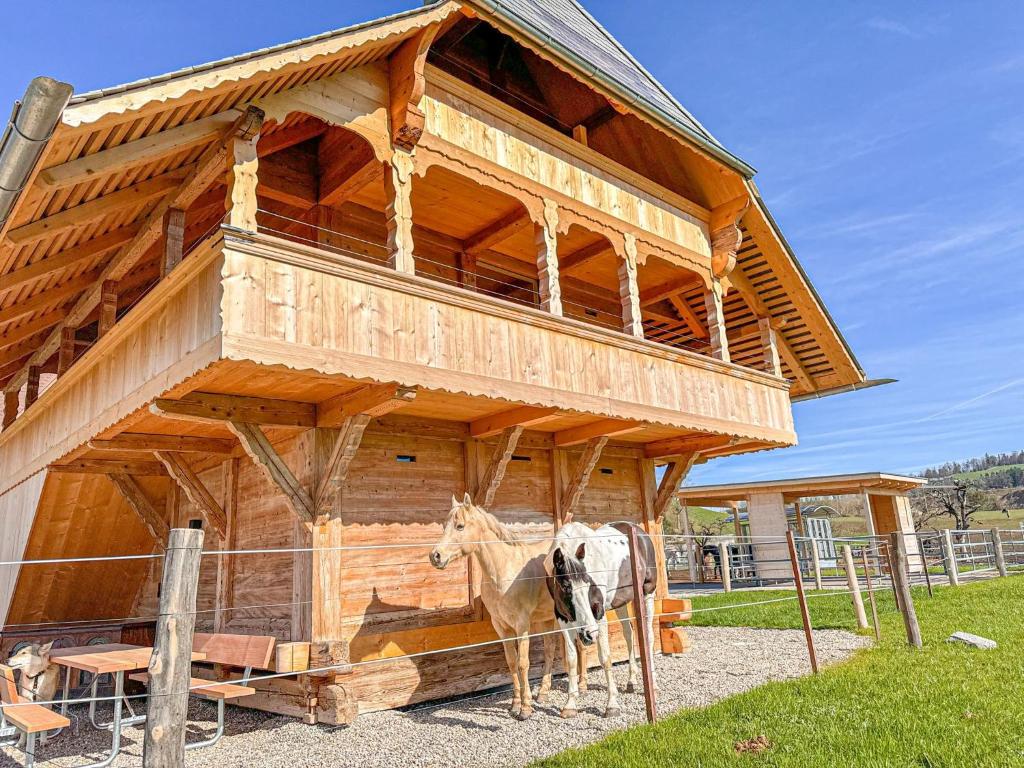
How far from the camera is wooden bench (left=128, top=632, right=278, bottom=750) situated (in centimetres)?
712

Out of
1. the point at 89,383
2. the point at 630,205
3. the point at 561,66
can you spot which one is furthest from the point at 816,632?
the point at 89,383

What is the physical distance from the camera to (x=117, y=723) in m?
5.89

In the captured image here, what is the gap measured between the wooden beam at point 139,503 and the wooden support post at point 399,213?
579 centimetres

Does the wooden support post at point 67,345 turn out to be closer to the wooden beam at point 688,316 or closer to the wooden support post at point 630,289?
the wooden support post at point 630,289

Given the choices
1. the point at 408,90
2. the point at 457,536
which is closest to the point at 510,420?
the point at 457,536

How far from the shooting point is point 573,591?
8.05 metres

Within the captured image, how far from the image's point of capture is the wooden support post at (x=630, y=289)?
34.5 feet

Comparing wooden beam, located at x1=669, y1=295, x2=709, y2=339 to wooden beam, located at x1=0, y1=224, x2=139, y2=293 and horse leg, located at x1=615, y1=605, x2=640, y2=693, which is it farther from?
wooden beam, located at x1=0, y1=224, x2=139, y2=293

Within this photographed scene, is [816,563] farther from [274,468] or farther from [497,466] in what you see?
[274,468]

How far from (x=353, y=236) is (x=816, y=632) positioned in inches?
406

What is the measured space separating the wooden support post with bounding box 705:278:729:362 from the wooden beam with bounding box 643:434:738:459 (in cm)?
136

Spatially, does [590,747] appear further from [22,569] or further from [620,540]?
[22,569]

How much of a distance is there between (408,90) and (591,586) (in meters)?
6.16

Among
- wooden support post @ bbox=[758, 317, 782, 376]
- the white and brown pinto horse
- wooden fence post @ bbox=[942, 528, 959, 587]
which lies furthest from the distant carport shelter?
the white and brown pinto horse
